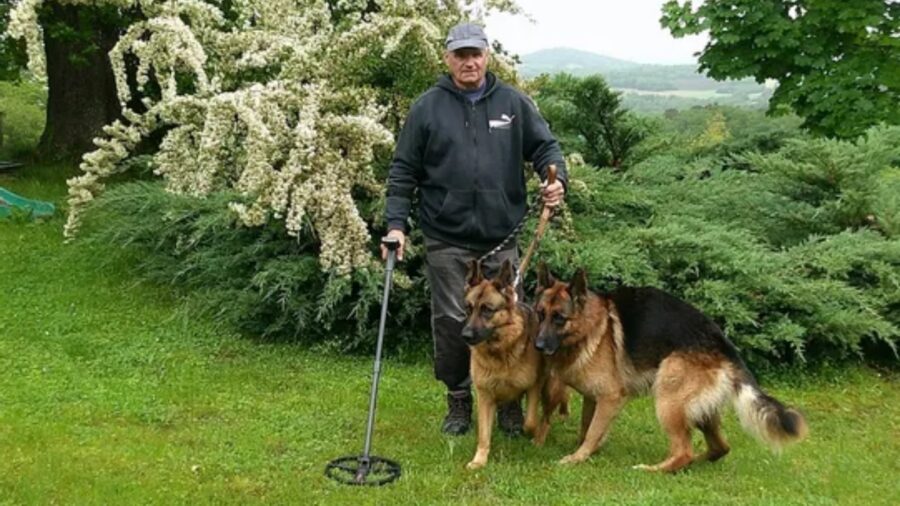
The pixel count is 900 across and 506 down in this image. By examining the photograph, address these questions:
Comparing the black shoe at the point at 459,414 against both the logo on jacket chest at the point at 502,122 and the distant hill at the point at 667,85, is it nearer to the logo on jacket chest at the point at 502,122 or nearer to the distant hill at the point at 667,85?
the logo on jacket chest at the point at 502,122

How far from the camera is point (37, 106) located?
1878 centimetres

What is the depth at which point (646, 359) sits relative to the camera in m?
4.95

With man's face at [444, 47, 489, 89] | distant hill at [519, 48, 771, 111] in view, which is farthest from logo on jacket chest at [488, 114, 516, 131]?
distant hill at [519, 48, 771, 111]

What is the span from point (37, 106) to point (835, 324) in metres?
16.9

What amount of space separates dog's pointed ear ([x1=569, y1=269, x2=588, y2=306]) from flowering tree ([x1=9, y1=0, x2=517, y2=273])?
2.10 m

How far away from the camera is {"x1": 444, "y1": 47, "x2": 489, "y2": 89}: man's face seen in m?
4.96

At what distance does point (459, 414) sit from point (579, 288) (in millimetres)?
1196

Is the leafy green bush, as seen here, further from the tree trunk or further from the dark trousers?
the tree trunk

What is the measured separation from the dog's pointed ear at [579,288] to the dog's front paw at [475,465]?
994mm

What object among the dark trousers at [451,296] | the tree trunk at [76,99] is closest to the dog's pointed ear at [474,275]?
the dark trousers at [451,296]

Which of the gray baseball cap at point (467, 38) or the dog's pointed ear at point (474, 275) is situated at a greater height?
the gray baseball cap at point (467, 38)

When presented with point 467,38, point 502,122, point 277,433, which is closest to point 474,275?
point 502,122

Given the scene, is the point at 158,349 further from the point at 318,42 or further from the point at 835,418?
the point at 835,418

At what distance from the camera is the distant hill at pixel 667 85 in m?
16.6
